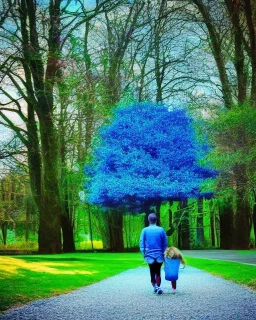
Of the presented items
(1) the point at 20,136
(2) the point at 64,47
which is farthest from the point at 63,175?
(2) the point at 64,47

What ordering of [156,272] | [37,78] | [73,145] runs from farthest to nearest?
[73,145]
[37,78]
[156,272]

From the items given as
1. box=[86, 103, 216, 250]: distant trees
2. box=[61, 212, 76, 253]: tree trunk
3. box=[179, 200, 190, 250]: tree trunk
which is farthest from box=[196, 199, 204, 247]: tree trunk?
box=[61, 212, 76, 253]: tree trunk

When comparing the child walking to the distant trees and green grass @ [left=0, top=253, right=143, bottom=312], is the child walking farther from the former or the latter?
the distant trees

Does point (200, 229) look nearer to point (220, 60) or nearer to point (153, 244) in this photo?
point (220, 60)

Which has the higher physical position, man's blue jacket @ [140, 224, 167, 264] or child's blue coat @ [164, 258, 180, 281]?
man's blue jacket @ [140, 224, 167, 264]

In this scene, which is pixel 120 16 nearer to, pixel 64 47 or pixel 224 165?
pixel 64 47

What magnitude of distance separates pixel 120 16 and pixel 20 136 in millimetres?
4740

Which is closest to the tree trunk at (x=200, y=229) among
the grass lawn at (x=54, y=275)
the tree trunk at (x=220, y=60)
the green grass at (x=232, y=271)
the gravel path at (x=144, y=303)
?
the tree trunk at (x=220, y=60)

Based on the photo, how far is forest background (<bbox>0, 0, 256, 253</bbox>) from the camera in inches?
446

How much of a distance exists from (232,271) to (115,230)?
37.0 ft

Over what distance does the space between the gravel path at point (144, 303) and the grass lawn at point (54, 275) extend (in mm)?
277

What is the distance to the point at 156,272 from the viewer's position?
700 centimetres

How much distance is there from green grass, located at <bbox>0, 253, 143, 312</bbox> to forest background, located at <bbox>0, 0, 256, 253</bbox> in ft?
8.55

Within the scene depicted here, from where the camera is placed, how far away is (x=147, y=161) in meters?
19.8
